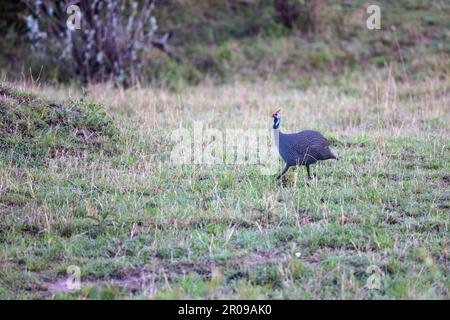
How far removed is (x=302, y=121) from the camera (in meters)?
11.1

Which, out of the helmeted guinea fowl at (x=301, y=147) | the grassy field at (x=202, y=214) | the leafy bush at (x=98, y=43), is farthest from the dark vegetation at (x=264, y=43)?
the helmeted guinea fowl at (x=301, y=147)

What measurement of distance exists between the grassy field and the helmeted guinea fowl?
0.83ft

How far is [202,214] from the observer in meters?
6.70

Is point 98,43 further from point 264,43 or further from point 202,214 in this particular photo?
point 202,214

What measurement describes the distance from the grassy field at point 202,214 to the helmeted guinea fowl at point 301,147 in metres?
0.25

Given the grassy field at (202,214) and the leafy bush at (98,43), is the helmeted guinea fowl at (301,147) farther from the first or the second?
the leafy bush at (98,43)

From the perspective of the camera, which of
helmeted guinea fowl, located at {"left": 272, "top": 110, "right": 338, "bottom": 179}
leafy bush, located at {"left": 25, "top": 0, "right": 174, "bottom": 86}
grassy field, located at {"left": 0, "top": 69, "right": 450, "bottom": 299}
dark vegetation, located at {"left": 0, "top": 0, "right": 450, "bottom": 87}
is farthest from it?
dark vegetation, located at {"left": 0, "top": 0, "right": 450, "bottom": 87}

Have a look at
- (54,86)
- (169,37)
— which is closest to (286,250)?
(54,86)

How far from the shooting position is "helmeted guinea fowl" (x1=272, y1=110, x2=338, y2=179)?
7.50 m

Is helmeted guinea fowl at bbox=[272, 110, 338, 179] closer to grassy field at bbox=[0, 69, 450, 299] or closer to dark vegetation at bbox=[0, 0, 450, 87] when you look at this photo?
grassy field at bbox=[0, 69, 450, 299]

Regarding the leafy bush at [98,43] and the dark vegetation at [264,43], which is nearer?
the leafy bush at [98,43]

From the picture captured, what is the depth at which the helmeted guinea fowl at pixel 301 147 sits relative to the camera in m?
7.50

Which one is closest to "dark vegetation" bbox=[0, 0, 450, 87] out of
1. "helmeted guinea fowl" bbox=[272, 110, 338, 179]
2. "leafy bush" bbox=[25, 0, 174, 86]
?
"leafy bush" bbox=[25, 0, 174, 86]
